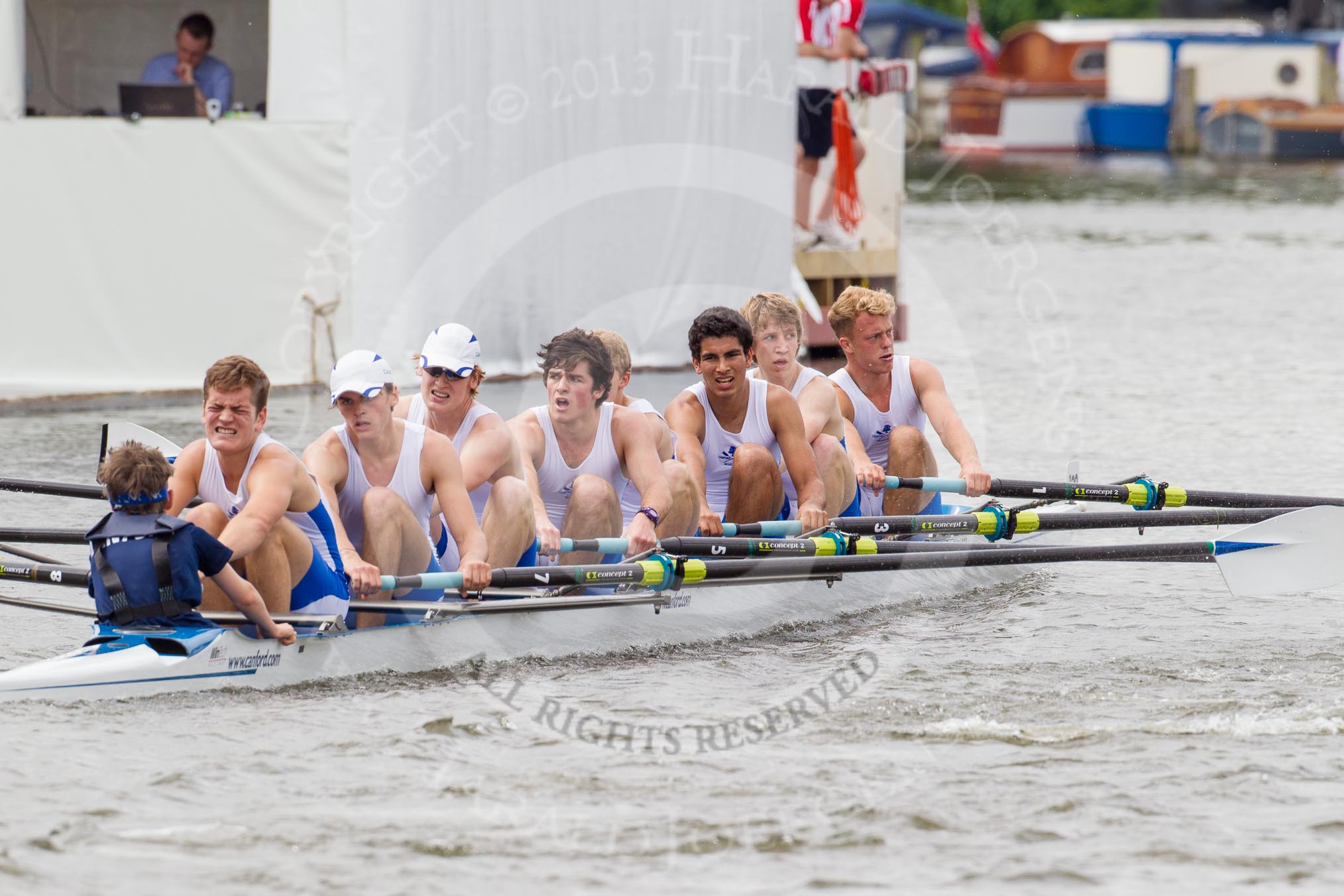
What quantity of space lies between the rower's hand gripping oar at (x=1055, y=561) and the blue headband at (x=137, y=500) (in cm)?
98

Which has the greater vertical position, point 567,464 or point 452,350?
point 452,350

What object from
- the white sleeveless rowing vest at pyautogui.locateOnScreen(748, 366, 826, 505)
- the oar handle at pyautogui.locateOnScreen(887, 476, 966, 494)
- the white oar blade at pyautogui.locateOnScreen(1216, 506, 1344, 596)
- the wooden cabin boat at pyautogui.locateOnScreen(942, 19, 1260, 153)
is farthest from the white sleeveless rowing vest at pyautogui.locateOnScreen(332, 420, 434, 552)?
the wooden cabin boat at pyautogui.locateOnScreen(942, 19, 1260, 153)

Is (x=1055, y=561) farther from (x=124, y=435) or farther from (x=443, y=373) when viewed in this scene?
→ (x=124, y=435)

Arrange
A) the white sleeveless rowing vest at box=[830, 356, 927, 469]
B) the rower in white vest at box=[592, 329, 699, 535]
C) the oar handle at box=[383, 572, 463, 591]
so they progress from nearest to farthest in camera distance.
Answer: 1. the oar handle at box=[383, 572, 463, 591]
2. the rower in white vest at box=[592, 329, 699, 535]
3. the white sleeveless rowing vest at box=[830, 356, 927, 469]

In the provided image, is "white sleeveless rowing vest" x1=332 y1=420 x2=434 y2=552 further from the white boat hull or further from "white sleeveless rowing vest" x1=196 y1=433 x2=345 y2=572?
the white boat hull

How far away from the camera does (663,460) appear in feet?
27.7

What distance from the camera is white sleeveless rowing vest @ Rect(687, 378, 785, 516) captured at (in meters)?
8.80

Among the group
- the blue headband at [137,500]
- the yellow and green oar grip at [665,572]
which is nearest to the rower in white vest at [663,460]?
the yellow and green oar grip at [665,572]

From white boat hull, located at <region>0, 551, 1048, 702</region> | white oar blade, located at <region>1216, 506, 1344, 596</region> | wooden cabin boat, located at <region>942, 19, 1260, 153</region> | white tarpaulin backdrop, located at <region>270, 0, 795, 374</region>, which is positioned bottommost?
white boat hull, located at <region>0, 551, 1048, 702</region>

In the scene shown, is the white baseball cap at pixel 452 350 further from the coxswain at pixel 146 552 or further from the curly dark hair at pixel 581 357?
the coxswain at pixel 146 552

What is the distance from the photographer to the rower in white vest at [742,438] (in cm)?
862

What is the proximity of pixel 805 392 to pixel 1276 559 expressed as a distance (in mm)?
2444

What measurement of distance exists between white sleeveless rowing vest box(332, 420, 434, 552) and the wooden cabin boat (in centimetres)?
5555

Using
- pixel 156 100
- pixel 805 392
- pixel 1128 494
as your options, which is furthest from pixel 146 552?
pixel 156 100
